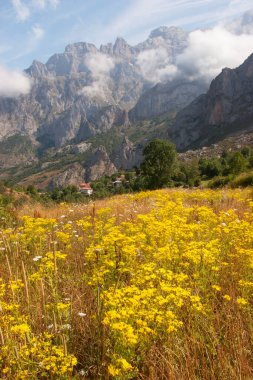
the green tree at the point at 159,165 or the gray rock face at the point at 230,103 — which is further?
the gray rock face at the point at 230,103

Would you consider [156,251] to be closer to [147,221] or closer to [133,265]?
[133,265]

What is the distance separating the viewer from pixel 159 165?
46.1 metres

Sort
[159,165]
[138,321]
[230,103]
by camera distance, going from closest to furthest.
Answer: [138,321] → [159,165] → [230,103]

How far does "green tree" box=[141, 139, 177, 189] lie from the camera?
4594cm

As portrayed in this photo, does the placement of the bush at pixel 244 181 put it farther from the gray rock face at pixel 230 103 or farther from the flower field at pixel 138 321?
the gray rock face at pixel 230 103

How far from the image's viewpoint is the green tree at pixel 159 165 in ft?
151

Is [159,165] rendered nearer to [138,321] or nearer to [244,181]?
[244,181]

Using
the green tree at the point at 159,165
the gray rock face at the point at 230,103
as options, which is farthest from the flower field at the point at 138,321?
the gray rock face at the point at 230,103

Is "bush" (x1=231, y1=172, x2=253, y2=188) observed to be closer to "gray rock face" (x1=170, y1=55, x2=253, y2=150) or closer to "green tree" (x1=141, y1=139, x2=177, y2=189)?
"green tree" (x1=141, y1=139, x2=177, y2=189)

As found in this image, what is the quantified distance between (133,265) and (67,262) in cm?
146

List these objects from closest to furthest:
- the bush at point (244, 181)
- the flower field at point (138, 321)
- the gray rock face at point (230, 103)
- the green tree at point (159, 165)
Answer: the flower field at point (138, 321), the bush at point (244, 181), the green tree at point (159, 165), the gray rock face at point (230, 103)

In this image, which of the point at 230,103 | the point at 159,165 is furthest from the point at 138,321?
the point at 230,103

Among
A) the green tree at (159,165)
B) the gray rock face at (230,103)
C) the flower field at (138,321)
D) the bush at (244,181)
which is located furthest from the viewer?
the gray rock face at (230,103)

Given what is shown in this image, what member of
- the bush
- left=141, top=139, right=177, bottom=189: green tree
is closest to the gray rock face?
left=141, top=139, right=177, bottom=189: green tree
